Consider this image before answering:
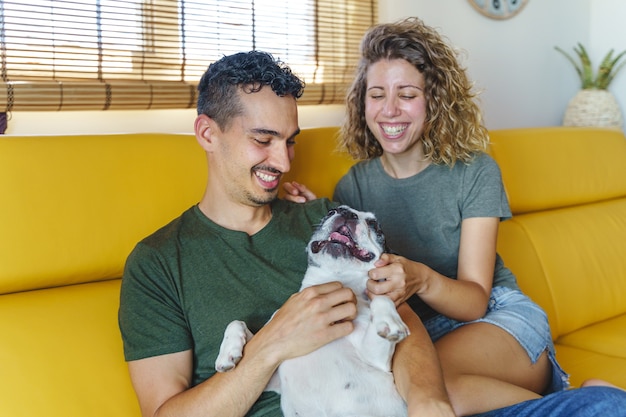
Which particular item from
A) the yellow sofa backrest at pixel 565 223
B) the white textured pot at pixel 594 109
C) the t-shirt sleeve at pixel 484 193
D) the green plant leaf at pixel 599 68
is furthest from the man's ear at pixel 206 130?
the green plant leaf at pixel 599 68

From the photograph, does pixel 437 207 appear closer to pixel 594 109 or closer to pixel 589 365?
pixel 589 365

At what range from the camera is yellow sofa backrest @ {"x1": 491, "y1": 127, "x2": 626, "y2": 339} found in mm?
2709

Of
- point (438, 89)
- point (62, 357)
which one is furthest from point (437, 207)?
point (62, 357)

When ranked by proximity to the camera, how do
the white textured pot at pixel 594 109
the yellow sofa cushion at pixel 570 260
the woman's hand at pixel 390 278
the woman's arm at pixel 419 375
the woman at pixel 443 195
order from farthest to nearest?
the white textured pot at pixel 594 109
the yellow sofa cushion at pixel 570 260
the woman at pixel 443 195
the woman's hand at pixel 390 278
the woman's arm at pixel 419 375

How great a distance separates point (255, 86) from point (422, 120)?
0.62 metres

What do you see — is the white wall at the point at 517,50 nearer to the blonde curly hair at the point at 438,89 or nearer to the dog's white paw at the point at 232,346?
the blonde curly hair at the point at 438,89

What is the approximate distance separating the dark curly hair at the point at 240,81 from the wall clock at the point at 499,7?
2.26 m

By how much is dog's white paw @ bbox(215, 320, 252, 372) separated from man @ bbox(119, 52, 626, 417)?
2 cm

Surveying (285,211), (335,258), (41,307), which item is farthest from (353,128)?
(41,307)

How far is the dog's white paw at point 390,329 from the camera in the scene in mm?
1390

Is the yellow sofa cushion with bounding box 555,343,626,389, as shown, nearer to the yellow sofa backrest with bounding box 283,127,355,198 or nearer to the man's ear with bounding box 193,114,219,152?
the yellow sofa backrest with bounding box 283,127,355,198

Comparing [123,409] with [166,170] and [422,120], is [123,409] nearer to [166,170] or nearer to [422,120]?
[166,170]

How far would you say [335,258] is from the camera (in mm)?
1575

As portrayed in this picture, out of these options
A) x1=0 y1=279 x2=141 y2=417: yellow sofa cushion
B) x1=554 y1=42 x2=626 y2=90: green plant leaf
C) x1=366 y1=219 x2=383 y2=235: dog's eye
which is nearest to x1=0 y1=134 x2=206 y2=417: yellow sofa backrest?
x1=0 y1=279 x2=141 y2=417: yellow sofa cushion
